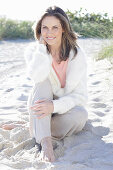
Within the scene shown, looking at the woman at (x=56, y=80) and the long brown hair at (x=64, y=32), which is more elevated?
the long brown hair at (x=64, y=32)

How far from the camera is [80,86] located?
241 cm

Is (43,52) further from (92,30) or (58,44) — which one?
(92,30)

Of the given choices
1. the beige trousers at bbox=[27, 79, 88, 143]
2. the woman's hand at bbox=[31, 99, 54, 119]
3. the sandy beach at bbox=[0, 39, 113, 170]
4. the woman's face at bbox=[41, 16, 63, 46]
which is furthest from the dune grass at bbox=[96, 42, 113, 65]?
the woman's hand at bbox=[31, 99, 54, 119]

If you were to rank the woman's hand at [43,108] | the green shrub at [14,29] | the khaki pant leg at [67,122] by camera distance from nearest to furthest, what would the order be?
the woman's hand at [43,108] → the khaki pant leg at [67,122] → the green shrub at [14,29]

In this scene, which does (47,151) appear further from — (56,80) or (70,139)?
(56,80)

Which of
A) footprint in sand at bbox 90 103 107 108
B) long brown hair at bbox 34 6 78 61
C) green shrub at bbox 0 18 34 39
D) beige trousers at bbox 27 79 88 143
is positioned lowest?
green shrub at bbox 0 18 34 39

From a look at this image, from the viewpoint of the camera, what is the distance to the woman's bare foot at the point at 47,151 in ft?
6.80

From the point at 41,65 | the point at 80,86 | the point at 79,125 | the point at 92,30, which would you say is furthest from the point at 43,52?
the point at 92,30

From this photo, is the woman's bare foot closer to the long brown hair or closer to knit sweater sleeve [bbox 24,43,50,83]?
knit sweater sleeve [bbox 24,43,50,83]

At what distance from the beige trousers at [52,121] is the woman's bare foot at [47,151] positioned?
37 millimetres

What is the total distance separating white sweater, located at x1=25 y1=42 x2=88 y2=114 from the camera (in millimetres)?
2285

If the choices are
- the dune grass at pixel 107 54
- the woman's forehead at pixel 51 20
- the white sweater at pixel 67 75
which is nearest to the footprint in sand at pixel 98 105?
the white sweater at pixel 67 75

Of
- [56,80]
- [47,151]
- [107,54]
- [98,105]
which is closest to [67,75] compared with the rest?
[56,80]

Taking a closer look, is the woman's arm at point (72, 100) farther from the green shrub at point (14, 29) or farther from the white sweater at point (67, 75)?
Answer: the green shrub at point (14, 29)
